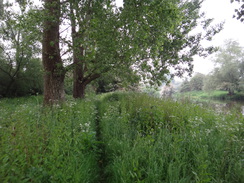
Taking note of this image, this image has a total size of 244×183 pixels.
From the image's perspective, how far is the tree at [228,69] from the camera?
98.4ft

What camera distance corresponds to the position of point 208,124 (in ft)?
13.6

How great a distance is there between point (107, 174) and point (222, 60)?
38.1m

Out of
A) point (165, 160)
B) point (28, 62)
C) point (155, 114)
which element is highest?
point (28, 62)

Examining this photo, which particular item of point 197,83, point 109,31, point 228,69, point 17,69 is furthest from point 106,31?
point 197,83

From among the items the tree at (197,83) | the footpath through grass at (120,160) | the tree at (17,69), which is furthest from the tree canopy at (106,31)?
the tree at (197,83)

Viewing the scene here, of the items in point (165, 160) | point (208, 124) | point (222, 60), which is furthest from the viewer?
point (222, 60)

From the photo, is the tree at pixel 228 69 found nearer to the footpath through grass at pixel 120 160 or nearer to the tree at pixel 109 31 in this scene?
the tree at pixel 109 31

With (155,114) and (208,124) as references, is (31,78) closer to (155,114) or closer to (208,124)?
(155,114)

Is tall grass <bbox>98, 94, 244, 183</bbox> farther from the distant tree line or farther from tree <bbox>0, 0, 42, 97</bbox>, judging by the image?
the distant tree line

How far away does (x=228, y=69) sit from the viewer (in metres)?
30.4

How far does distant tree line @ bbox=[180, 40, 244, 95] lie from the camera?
29.9 m

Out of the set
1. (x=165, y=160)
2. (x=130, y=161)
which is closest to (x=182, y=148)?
(x=165, y=160)

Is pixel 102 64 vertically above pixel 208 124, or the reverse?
pixel 102 64

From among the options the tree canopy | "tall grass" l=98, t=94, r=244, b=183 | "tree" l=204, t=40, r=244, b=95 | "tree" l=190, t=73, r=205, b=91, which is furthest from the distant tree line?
"tall grass" l=98, t=94, r=244, b=183
